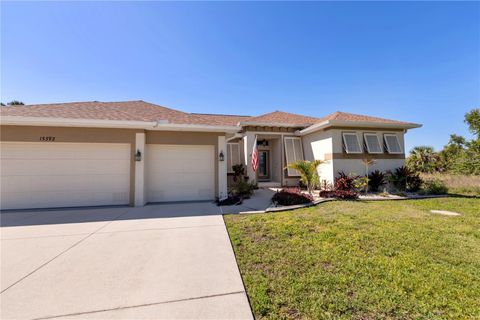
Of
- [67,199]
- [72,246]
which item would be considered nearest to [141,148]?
[67,199]

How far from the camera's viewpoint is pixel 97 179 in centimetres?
783

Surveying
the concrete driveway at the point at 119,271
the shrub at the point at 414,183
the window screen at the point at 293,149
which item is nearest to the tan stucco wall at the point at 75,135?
the concrete driveway at the point at 119,271

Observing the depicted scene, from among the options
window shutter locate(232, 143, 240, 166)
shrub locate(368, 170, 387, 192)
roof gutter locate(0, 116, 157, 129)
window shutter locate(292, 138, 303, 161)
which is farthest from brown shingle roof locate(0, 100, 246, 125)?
shrub locate(368, 170, 387, 192)

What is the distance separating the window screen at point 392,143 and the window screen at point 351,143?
208 centimetres

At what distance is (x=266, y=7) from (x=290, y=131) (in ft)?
24.3

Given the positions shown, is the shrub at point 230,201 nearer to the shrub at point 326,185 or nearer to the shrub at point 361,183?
the shrub at point 326,185

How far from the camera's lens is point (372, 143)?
1103 cm

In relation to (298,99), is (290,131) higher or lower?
lower

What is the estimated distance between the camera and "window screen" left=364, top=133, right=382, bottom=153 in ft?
35.8

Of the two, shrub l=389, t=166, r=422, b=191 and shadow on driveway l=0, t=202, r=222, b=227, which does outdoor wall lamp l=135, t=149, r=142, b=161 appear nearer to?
shadow on driveway l=0, t=202, r=222, b=227

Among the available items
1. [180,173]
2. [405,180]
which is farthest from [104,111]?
[405,180]

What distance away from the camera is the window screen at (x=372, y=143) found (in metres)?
10.9

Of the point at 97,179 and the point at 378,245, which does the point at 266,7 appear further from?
the point at 97,179

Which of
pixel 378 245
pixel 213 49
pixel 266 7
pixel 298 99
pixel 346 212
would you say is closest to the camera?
pixel 378 245
